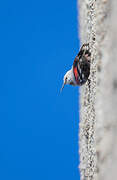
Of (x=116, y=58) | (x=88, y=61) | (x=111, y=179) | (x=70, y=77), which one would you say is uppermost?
(x=70, y=77)

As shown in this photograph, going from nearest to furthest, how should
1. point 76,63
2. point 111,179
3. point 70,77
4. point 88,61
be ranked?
point 111,179 < point 88,61 < point 76,63 < point 70,77

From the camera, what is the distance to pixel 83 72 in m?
1.02

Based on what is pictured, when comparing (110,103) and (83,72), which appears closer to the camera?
(110,103)

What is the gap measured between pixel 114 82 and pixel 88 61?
641 mm

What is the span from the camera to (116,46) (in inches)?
11.7

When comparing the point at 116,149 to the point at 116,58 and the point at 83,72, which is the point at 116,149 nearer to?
the point at 116,58

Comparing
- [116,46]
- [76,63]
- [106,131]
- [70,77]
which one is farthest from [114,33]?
[70,77]

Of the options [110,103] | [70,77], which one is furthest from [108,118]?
[70,77]

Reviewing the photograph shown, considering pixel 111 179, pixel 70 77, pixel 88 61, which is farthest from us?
pixel 70 77

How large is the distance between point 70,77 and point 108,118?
0.92 m

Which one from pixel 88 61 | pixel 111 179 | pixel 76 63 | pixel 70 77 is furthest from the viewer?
pixel 70 77

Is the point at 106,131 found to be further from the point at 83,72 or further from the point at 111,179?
the point at 83,72

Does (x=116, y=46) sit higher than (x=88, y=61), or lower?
lower

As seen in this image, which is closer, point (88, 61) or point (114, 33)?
point (114, 33)
